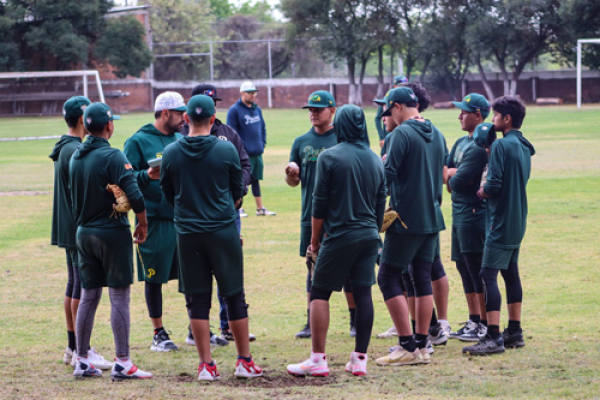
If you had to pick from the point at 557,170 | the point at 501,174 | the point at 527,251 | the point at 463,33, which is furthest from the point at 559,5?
the point at 501,174

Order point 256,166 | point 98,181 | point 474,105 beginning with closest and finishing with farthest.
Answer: point 98,181 → point 474,105 → point 256,166

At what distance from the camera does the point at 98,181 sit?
5152mm

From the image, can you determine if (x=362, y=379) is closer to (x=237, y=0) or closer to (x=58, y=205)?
(x=58, y=205)

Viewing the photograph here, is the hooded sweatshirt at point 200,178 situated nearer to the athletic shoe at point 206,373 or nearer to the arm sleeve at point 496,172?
the athletic shoe at point 206,373

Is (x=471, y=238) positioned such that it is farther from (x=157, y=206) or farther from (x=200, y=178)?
(x=157, y=206)

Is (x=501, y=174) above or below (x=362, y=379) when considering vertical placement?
above

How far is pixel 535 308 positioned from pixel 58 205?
454cm

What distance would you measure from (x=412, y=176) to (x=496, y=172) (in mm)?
697

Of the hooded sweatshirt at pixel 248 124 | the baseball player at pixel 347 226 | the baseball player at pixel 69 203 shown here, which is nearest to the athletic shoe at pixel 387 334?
the baseball player at pixel 347 226

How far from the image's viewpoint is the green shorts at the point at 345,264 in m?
5.19

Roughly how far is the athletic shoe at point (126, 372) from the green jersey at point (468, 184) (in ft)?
9.48

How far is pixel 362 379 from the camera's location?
5141 mm

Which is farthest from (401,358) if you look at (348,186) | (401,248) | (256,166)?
(256,166)

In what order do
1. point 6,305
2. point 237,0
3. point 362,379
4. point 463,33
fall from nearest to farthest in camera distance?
1. point 362,379
2. point 6,305
3. point 463,33
4. point 237,0
